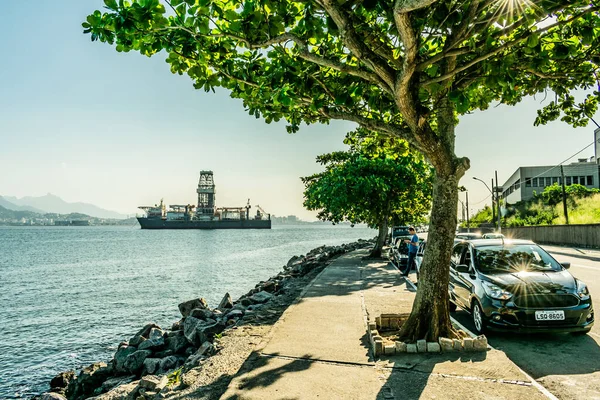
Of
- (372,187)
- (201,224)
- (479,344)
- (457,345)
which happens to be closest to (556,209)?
(372,187)

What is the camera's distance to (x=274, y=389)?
454 cm

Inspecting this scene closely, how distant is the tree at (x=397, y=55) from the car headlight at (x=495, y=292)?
1393 millimetres

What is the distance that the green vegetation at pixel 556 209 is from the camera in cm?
3988

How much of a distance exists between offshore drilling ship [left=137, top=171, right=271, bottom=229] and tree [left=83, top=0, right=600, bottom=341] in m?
173

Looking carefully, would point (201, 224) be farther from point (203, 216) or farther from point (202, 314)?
point (202, 314)

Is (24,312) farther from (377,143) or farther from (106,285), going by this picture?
(377,143)

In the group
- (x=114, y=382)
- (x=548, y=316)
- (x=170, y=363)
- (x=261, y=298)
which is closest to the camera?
(x=548, y=316)

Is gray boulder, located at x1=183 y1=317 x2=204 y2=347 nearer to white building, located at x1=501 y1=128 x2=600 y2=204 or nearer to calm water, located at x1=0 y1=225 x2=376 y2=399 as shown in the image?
calm water, located at x1=0 y1=225 x2=376 y2=399

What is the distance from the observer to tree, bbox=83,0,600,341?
4832 millimetres

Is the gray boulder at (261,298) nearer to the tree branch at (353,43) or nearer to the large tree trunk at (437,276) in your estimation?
the large tree trunk at (437,276)

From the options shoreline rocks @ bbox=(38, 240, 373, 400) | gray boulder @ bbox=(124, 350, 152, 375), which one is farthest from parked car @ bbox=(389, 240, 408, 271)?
gray boulder @ bbox=(124, 350, 152, 375)

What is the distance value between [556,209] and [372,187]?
38988mm

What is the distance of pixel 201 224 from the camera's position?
175 meters

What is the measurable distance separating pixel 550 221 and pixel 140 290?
4059 centimetres
